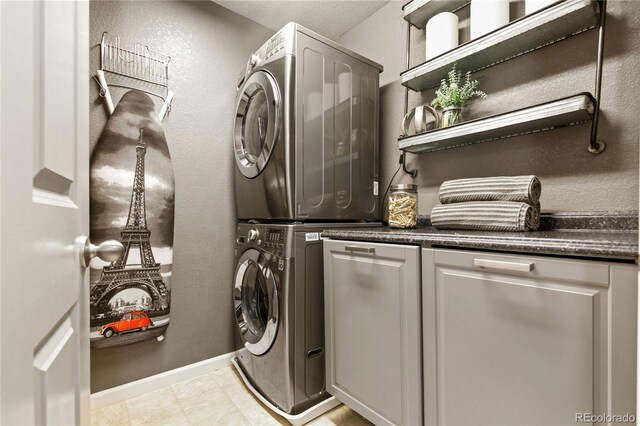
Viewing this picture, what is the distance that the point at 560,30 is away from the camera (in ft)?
4.06

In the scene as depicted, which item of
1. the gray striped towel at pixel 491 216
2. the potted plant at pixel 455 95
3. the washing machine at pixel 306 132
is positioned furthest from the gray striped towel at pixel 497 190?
the washing machine at pixel 306 132

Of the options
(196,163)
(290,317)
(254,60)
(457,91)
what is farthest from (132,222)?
(457,91)

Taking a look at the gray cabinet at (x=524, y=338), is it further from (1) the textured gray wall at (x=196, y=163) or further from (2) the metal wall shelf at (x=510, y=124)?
(1) the textured gray wall at (x=196, y=163)

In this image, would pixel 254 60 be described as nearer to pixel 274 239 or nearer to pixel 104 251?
pixel 274 239

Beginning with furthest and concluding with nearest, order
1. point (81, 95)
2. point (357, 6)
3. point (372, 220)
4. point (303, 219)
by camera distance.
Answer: point (357, 6)
point (372, 220)
point (303, 219)
point (81, 95)

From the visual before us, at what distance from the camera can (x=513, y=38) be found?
4.22 ft

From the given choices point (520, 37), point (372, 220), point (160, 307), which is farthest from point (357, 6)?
point (160, 307)

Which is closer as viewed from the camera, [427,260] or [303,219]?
[427,260]

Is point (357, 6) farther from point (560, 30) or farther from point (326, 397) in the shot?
point (326, 397)

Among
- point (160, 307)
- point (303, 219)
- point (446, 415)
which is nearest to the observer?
point (446, 415)

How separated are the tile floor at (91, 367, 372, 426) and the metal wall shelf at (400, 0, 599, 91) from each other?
1888mm

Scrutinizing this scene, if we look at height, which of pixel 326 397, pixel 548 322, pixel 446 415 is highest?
pixel 548 322

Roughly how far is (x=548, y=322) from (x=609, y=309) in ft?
0.44

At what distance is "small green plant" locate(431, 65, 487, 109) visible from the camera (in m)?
1.51
